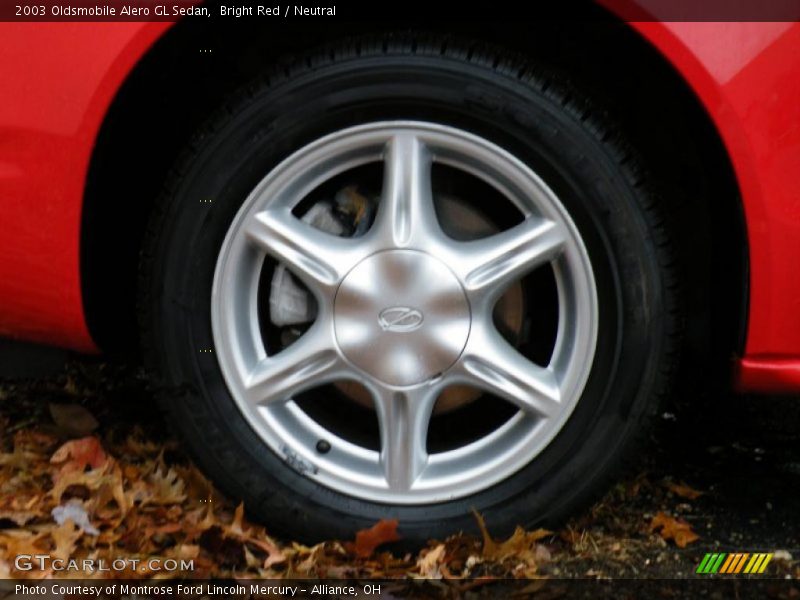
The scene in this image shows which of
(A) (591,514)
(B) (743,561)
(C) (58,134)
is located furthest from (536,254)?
(C) (58,134)

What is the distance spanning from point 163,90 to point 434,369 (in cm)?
74

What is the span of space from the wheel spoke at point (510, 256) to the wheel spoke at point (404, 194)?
10cm

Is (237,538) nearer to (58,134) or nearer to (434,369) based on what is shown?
(434,369)

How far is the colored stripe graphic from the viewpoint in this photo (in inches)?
81.0

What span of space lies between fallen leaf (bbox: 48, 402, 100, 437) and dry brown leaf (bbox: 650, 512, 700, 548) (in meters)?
1.30

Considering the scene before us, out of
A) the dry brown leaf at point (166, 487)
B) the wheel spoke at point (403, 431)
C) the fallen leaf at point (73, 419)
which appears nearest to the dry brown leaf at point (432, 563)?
the wheel spoke at point (403, 431)

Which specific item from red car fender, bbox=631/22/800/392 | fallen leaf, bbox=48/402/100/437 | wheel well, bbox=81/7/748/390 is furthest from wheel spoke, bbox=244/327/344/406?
red car fender, bbox=631/22/800/392

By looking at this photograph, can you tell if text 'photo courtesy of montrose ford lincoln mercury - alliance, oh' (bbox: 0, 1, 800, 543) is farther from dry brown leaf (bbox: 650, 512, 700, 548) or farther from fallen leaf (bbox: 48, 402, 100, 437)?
fallen leaf (bbox: 48, 402, 100, 437)

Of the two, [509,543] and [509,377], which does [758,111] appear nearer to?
[509,377]

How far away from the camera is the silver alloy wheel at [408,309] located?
2.00 metres

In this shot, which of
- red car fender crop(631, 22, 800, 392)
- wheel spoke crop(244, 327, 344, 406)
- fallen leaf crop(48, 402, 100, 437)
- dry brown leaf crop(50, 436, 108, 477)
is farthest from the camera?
fallen leaf crop(48, 402, 100, 437)

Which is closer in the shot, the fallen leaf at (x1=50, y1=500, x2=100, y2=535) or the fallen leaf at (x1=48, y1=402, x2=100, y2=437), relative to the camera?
the fallen leaf at (x1=50, y1=500, x2=100, y2=535)

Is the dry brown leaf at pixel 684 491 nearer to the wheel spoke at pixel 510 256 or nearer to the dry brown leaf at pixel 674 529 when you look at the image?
the dry brown leaf at pixel 674 529

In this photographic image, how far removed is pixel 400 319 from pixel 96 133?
637 millimetres
